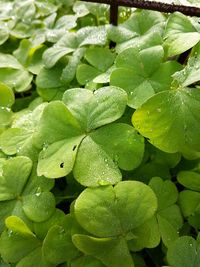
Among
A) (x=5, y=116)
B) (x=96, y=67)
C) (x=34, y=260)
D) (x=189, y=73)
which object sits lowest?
(x=34, y=260)

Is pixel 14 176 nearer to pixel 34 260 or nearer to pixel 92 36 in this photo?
pixel 34 260

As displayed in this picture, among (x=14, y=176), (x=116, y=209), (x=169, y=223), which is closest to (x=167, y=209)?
(x=169, y=223)

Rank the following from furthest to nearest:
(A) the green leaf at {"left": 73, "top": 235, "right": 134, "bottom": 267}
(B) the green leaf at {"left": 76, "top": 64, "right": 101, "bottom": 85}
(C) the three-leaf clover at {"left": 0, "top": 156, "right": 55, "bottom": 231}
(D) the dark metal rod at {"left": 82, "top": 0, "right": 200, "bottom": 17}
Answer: (B) the green leaf at {"left": 76, "top": 64, "right": 101, "bottom": 85} → (D) the dark metal rod at {"left": 82, "top": 0, "right": 200, "bottom": 17} → (C) the three-leaf clover at {"left": 0, "top": 156, "right": 55, "bottom": 231} → (A) the green leaf at {"left": 73, "top": 235, "right": 134, "bottom": 267}

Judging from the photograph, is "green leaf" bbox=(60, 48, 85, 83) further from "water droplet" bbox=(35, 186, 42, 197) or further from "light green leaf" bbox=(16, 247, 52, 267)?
"light green leaf" bbox=(16, 247, 52, 267)

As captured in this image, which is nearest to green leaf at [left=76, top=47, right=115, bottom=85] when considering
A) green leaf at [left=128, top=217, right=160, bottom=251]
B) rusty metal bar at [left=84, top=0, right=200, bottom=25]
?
rusty metal bar at [left=84, top=0, right=200, bottom=25]

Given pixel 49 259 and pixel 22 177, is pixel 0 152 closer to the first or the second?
pixel 22 177

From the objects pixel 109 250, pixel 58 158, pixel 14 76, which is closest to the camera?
pixel 109 250

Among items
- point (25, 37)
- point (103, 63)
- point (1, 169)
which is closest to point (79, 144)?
point (1, 169)
